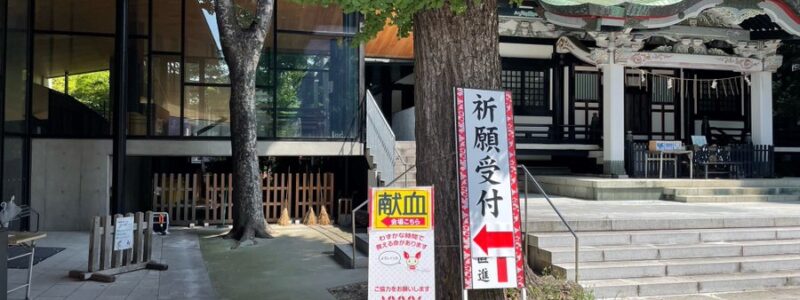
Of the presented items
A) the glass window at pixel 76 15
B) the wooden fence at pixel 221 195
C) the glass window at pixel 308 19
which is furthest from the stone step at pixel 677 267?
the glass window at pixel 76 15

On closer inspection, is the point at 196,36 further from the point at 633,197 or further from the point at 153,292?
the point at 633,197

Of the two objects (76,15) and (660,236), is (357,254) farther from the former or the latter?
(76,15)

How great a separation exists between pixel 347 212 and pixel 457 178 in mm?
9454

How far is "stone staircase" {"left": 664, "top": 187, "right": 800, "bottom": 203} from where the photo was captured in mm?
12641

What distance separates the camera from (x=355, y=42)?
6637mm

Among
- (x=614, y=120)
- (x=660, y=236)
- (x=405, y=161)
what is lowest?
(x=660, y=236)

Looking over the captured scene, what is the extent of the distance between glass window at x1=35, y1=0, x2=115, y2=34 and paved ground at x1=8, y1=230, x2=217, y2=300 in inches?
222

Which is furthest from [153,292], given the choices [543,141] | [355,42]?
[543,141]

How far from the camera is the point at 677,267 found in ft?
24.1

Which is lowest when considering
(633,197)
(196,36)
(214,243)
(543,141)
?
(214,243)

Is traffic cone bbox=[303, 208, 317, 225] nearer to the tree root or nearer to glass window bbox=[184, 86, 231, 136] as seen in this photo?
the tree root

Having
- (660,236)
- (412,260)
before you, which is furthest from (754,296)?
(412,260)

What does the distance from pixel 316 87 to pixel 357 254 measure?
21.2 feet

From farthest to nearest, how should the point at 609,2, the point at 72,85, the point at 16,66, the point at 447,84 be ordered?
1. the point at 72,85
2. the point at 609,2
3. the point at 16,66
4. the point at 447,84
